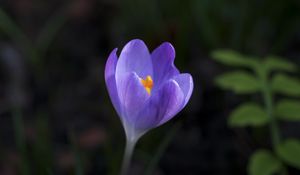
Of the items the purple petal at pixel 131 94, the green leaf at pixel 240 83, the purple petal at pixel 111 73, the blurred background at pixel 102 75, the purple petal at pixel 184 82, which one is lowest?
the blurred background at pixel 102 75

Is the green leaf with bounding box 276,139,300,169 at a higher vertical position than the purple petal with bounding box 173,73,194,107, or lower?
lower

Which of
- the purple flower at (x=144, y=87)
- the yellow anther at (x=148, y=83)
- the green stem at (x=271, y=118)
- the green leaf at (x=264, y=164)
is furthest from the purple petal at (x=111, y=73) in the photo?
the green stem at (x=271, y=118)

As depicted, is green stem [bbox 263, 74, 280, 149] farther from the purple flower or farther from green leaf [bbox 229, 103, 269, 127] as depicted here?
the purple flower

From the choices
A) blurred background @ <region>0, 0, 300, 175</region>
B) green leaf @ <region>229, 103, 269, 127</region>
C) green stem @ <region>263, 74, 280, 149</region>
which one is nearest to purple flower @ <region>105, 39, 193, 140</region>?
Result: green leaf @ <region>229, 103, 269, 127</region>

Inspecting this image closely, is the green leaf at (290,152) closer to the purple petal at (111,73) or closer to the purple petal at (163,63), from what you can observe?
the purple petal at (163,63)

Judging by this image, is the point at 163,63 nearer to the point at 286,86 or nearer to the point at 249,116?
the point at 249,116

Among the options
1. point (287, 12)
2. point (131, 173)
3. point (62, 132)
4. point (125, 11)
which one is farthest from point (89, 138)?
point (287, 12)
